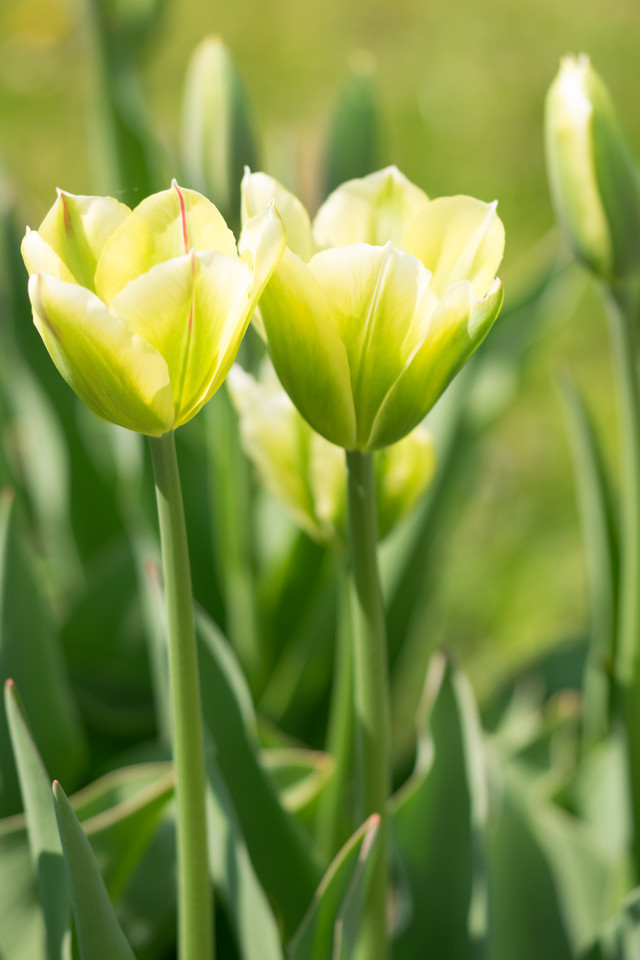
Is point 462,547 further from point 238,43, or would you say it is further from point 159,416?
point 238,43

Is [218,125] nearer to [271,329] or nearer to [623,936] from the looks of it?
[271,329]

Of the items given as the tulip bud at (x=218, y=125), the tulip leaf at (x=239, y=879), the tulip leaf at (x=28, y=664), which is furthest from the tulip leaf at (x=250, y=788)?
the tulip bud at (x=218, y=125)

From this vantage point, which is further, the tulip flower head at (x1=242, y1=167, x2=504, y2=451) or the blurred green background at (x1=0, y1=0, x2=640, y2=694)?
the blurred green background at (x1=0, y1=0, x2=640, y2=694)

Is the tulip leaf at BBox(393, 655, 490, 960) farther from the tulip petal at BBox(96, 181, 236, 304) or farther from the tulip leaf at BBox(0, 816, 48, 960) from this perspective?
the tulip petal at BBox(96, 181, 236, 304)

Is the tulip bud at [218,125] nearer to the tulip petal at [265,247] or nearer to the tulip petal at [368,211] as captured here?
the tulip petal at [368,211]

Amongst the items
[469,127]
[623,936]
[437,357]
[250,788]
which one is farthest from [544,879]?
[469,127]

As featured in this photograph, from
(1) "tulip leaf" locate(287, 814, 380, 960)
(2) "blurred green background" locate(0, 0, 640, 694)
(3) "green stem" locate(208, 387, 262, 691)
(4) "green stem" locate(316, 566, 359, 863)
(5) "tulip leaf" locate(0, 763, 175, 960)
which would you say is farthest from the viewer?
(2) "blurred green background" locate(0, 0, 640, 694)

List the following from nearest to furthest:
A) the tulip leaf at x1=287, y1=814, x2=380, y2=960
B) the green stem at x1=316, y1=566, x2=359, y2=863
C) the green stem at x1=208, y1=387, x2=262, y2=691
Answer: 1. the tulip leaf at x1=287, y1=814, x2=380, y2=960
2. the green stem at x1=316, y1=566, x2=359, y2=863
3. the green stem at x1=208, y1=387, x2=262, y2=691

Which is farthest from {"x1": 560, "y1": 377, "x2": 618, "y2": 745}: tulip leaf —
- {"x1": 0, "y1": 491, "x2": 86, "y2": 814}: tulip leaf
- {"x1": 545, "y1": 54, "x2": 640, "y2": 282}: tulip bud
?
{"x1": 0, "y1": 491, "x2": 86, "y2": 814}: tulip leaf
